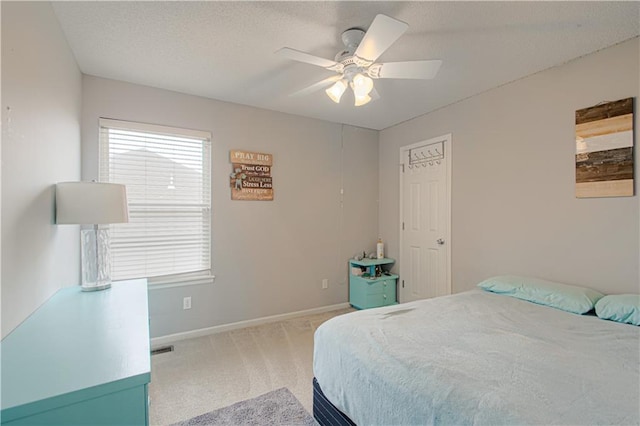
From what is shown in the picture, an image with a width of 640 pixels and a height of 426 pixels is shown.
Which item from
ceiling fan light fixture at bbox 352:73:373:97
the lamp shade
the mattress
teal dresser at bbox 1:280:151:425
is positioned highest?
ceiling fan light fixture at bbox 352:73:373:97

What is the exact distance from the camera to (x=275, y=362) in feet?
8.52

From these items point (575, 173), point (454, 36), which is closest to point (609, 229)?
point (575, 173)

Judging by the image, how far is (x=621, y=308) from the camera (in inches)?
72.4

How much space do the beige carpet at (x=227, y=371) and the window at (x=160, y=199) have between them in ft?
2.30

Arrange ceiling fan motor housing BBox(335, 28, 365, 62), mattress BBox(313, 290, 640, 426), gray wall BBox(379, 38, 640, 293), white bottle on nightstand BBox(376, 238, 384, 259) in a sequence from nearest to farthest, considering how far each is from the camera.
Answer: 1. mattress BBox(313, 290, 640, 426)
2. ceiling fan motor housing BBox(335, 28, 365, 62)
3. gray wall BBox(379, 38, 640, 293)
4. white bottle on nightstand BBox(376, 238, 384, 259)

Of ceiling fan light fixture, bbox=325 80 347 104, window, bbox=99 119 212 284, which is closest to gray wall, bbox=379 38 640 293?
ceiling fan light fixture, bbox=325 80 347 104

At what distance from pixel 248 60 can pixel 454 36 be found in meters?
→ 1.53

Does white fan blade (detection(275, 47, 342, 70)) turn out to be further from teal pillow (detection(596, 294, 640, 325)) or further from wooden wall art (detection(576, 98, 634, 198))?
teal pillow (detection(596, 294, 640, 325))

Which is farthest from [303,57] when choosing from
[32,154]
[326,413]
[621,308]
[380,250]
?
[380,250]

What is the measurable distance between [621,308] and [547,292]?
408 mm

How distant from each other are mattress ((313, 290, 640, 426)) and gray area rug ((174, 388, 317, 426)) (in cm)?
38

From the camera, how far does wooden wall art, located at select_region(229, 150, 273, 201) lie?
332 centimetres

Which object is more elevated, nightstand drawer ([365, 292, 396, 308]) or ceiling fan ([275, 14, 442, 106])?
ceiling fan ([275, 14, 442, 106])

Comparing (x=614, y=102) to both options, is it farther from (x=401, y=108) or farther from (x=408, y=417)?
(x=408, y=417)
